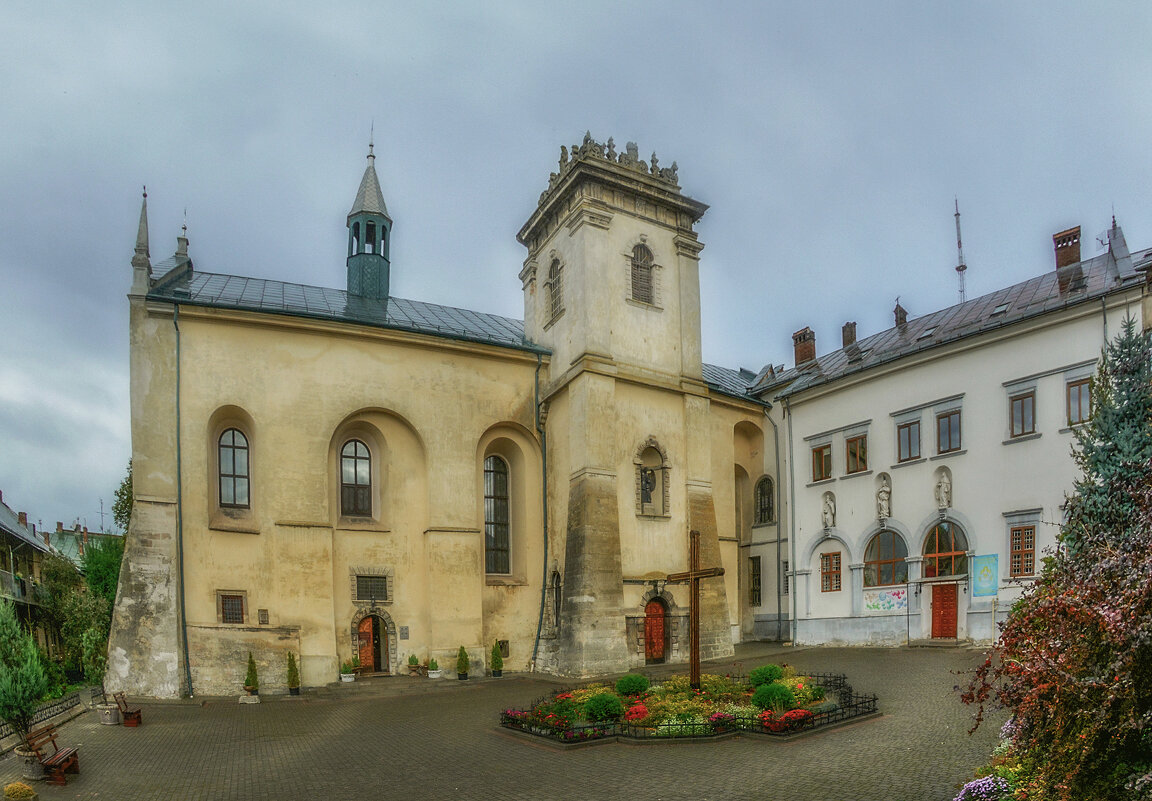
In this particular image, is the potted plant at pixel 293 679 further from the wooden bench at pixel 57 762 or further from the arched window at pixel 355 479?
the wooden bench at pixel 57 762

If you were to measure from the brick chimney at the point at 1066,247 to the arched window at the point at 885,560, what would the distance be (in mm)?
11022

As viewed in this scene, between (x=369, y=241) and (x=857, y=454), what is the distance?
21418 millimetres

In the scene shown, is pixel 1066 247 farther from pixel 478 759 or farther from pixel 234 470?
pixel 234 470

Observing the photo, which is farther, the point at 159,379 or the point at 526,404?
the point at 526,404

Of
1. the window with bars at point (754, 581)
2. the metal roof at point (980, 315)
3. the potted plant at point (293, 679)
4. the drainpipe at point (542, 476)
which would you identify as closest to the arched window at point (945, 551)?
the metal roof at point (980, 315)

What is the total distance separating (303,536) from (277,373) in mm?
5271

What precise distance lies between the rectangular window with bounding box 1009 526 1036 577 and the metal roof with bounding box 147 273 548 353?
1690cm

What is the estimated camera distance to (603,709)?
51.7 ft

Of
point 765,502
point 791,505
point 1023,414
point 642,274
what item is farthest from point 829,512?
point 642,274

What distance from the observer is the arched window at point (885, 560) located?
2834 cm

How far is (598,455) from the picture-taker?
2731 cm

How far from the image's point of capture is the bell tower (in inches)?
1323

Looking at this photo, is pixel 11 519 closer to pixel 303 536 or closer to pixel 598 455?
pixel 303 536

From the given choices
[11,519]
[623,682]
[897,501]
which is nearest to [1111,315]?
[897,501]
